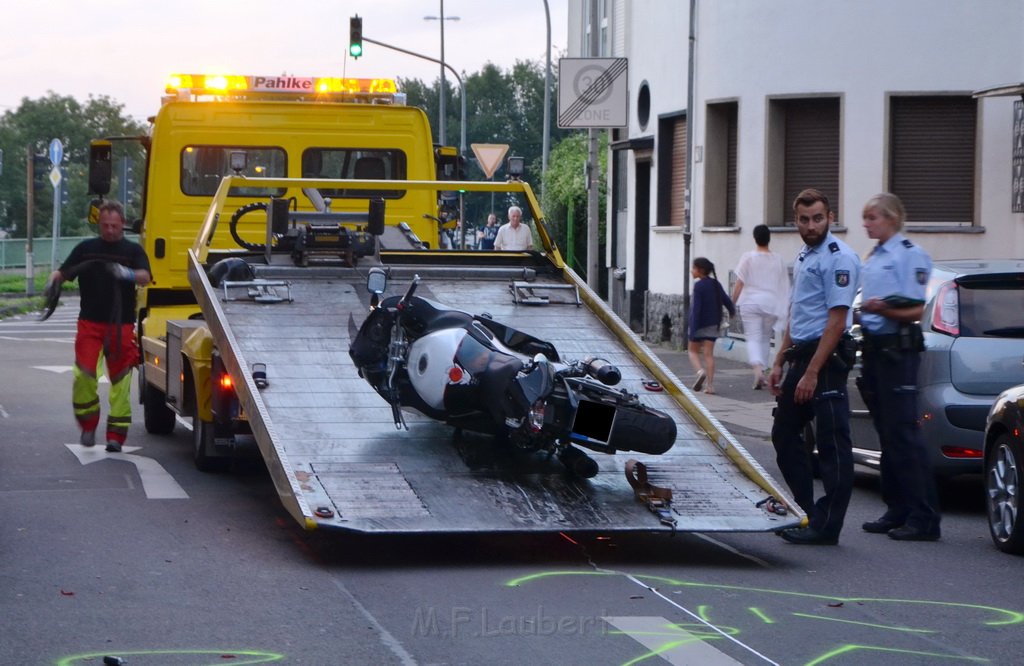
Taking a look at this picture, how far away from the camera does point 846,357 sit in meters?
8.59

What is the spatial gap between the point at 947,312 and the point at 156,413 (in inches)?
250

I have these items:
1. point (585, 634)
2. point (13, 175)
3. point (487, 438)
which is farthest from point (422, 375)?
point (13, 175)

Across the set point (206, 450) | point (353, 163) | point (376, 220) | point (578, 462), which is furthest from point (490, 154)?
point (578, 462)

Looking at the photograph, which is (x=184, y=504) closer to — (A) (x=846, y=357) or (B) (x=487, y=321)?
(B) (x=487, y=321)

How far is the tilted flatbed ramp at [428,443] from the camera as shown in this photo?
7715 mm

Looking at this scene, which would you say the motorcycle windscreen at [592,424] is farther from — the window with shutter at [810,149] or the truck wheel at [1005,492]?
the window with shutter at [810,149]

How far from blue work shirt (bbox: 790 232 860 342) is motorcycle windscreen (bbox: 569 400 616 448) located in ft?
3.91

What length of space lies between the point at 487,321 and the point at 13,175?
63183mm

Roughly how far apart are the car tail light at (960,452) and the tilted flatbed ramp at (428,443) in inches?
57.0

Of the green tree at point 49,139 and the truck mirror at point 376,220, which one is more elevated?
the green tree at point 49,139

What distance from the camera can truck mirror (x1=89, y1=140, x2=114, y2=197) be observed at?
13977 millimetres

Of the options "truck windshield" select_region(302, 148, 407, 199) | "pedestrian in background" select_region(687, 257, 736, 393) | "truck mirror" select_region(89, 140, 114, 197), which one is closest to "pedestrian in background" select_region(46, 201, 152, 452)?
"truck mirror" select_region(89, 140, 114, 197)

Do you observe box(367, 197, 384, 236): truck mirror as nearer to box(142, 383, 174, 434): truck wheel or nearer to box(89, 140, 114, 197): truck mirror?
box(142, 383, 174, 434): truck wheel

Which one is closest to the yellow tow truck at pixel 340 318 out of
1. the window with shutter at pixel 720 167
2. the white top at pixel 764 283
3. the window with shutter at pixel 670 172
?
the white top at pixel 764 283
